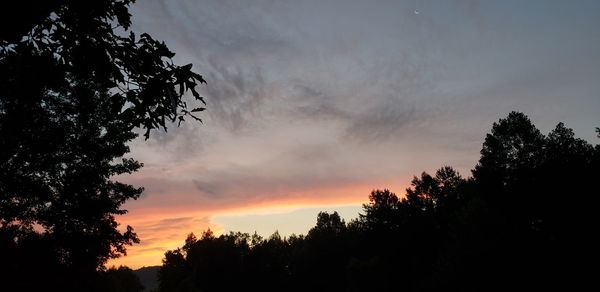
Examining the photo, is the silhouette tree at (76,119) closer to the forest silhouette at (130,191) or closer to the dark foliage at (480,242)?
the forest silhouette at (130,191)

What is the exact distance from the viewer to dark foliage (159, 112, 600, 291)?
36344 millimetres

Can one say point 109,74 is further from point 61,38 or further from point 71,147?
point 71,147

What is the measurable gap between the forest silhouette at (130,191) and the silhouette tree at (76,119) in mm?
26

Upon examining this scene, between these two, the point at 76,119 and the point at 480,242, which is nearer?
the point at 76,119

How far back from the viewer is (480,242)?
3759 cm

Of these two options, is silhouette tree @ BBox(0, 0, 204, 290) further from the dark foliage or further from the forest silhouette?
the dark foliage

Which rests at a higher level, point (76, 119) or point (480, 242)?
point (76, 119)

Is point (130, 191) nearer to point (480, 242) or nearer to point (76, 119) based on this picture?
point (76, 119)

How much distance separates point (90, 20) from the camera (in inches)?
206

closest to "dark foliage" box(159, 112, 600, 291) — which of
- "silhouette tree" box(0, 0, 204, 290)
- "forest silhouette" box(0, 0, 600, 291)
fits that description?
"forest silhouette" box(0, 0, 600, 291)

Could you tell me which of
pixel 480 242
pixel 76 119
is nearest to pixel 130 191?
pixel 76 119

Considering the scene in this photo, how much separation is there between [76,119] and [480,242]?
115 ft

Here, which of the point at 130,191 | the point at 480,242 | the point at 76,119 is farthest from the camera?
the point at 480,242

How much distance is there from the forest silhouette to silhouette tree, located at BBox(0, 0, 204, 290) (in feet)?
0.08
